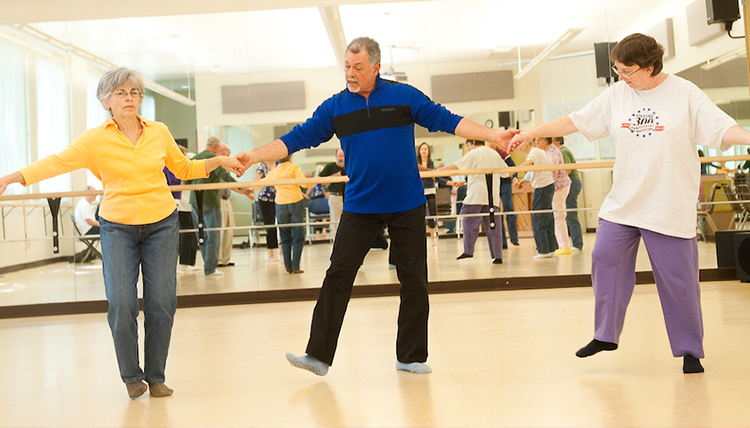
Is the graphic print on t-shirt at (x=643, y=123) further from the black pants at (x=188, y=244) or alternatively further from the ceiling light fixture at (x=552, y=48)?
the black pants at (x=188, y=244)

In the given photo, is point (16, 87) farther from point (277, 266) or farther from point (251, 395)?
point (251, 395)

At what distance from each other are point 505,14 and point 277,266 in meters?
3.02

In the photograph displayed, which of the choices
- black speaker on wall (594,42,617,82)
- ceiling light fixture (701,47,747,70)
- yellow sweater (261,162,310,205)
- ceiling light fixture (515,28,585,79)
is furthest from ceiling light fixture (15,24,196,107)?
ceiling light fixture (701,47,747,70)

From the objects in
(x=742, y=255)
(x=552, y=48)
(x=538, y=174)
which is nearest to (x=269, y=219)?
(x=538, y=174)

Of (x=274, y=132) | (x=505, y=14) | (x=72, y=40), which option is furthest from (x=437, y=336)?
(x=72, y=40)

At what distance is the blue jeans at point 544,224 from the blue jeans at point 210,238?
2791mm

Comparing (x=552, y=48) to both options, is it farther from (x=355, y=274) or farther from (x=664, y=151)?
(x=355, y=274)

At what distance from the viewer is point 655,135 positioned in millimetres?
2545

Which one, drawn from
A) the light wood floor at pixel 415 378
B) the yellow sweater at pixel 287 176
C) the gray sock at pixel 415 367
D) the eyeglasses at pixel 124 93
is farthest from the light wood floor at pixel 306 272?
the eyeglasses at pixel 124 93

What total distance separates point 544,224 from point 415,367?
144 inches

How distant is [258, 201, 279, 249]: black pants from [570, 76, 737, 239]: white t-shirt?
3812mm

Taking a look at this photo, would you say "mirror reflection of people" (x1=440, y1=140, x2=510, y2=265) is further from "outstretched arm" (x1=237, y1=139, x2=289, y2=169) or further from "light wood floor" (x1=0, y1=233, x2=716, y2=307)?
"outstretched arm" (x1=237, y1=139, x2=289, y2=169)

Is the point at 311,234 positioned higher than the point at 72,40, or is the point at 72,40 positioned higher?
the point at 72,40

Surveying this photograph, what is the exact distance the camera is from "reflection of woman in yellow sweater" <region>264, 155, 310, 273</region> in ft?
19.6
